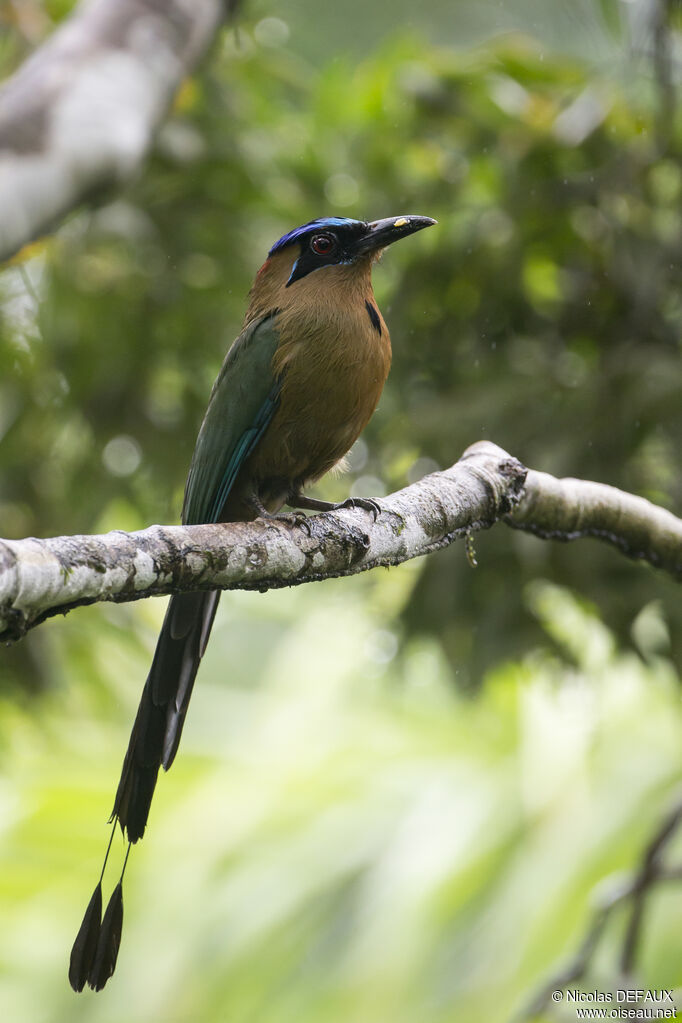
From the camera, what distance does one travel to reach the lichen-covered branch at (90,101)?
3.65 metres

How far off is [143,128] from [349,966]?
4.85 meters

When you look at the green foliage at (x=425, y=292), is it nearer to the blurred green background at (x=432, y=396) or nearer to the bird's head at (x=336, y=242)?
the blurred green background at (x=432, y=396)

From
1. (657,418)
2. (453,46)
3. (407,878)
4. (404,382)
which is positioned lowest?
(407,878)

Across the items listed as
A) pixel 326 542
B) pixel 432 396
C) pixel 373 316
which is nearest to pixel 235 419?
pixel 373 316

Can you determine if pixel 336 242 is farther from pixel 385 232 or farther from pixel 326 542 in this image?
pixel 326 542

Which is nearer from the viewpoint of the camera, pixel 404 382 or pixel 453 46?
pixel 404 382

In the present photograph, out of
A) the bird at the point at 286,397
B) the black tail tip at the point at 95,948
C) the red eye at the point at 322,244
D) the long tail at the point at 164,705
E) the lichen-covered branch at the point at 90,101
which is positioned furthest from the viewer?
the lichen-covered branch at the point at 90,101

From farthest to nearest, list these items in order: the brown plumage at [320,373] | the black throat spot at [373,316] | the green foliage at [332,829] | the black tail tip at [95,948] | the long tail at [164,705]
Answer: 1. the green foliage at [332,829]
2. the black throat spot at [373,316]
3. the brown plumage at [320,373]
4. the long tail at [164,705]
5. the black tail tip at [95,948]

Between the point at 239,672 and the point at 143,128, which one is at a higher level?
the point at 143,128

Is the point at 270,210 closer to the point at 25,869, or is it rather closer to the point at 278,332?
the point at 278,332

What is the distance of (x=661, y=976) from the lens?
5.28 metres

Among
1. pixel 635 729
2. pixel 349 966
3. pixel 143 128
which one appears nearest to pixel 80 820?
pixel 349 966

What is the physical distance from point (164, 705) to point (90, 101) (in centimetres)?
242

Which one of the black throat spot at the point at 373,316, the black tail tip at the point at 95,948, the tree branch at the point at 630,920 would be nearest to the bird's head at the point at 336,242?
the black throat spot at the point at 373,316
